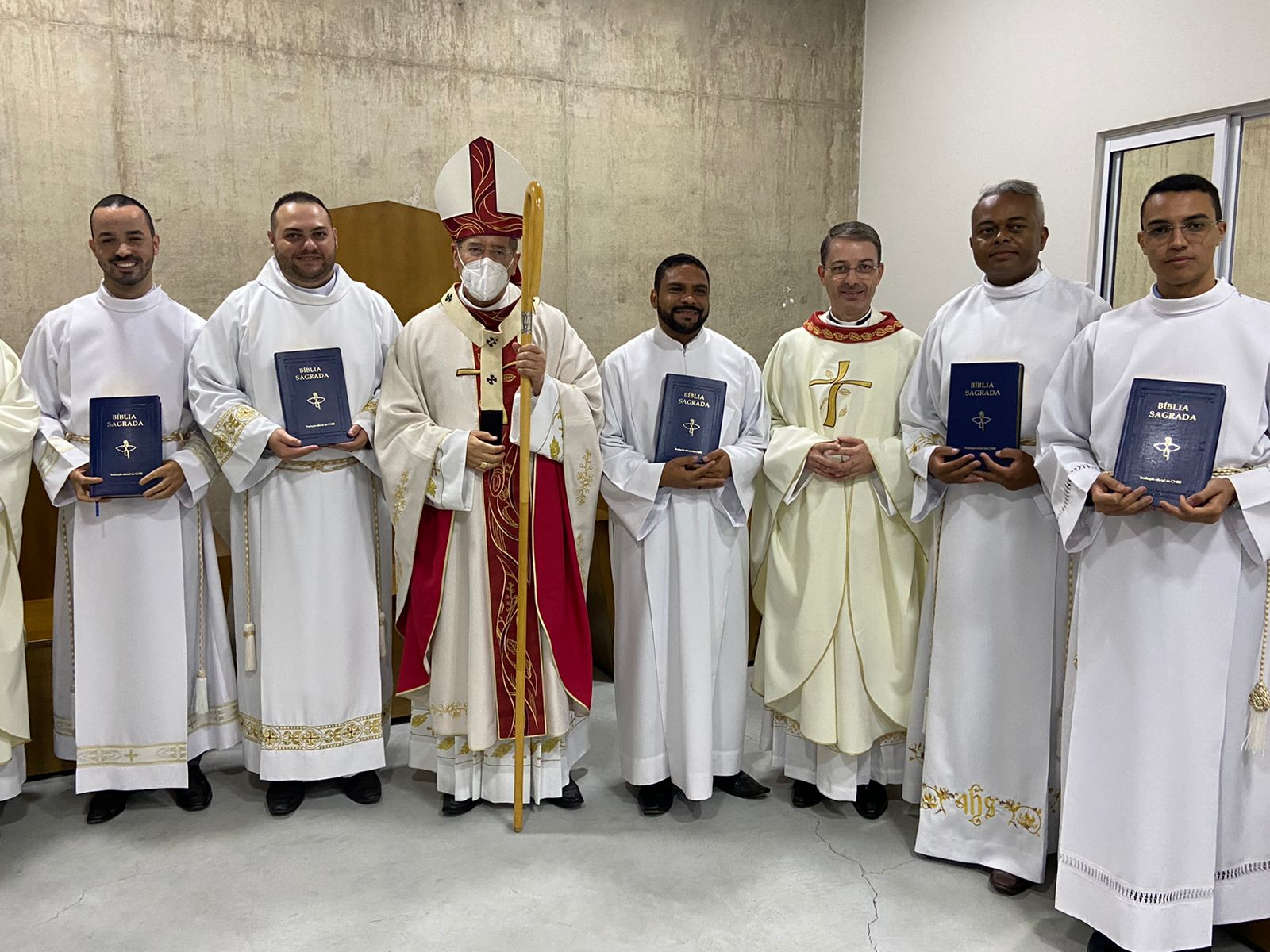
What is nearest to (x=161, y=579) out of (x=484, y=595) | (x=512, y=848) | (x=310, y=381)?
(x=310, y=381)

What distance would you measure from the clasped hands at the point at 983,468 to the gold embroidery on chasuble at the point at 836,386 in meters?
0.43

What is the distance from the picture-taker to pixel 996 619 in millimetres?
3168

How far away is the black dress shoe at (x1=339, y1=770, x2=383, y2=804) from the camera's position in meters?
3.78

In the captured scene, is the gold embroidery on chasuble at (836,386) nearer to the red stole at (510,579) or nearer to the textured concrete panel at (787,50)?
the red stole at (510,579)

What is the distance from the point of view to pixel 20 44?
15.6 ft

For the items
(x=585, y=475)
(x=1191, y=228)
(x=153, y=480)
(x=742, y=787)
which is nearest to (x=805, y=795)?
(x=742, y=787)

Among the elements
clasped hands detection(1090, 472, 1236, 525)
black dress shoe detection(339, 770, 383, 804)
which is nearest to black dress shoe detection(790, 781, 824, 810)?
black dress shoe detection(339, 770, 383, 804)

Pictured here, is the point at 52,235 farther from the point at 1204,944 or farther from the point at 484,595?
the point at 1204,944

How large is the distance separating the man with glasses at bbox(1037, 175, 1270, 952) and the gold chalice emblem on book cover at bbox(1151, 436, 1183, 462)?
A: 0.11 meters

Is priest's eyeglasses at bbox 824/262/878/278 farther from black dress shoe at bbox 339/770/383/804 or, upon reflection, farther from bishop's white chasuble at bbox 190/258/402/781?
black dress shoe at bbox 339/770/383/804

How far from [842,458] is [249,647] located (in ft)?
6.96

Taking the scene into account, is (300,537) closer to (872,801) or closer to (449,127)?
(872,801)

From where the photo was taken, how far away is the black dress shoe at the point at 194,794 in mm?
3721

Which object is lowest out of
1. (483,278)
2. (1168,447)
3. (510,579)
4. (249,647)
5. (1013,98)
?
(249,647)
